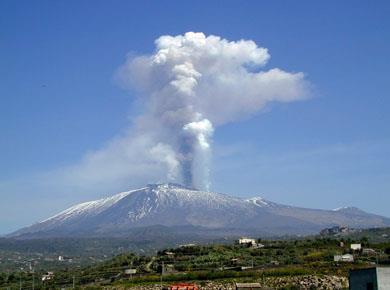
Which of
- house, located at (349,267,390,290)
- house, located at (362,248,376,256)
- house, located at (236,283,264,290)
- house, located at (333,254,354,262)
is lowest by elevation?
house, located at (236,283,264,290)

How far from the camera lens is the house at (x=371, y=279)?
103 feet

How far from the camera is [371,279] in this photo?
31.8 metres

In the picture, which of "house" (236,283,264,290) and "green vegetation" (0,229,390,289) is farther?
"green vegetation" (0,229,390,289)

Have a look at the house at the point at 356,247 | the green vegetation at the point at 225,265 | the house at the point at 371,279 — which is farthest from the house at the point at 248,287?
the house at the point at 356,247

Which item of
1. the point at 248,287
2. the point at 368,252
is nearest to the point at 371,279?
the point at 248,287

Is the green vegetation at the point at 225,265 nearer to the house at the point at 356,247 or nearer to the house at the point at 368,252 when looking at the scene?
the house at the point at 368,252

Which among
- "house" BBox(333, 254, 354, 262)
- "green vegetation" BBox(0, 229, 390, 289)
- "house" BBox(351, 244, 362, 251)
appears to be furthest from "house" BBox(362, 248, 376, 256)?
"house" BBox(333, 254, 354, 262)

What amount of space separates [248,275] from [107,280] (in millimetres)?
14332

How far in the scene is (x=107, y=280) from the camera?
62875mm


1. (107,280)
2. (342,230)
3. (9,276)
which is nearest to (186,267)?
(107,280)

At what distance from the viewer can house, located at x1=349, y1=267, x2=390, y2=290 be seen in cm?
3131

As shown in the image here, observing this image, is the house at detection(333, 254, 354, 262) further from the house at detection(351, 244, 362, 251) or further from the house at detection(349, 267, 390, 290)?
the house at detection(349, 267, 390, 290)

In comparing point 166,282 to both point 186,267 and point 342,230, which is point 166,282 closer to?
point 186,267

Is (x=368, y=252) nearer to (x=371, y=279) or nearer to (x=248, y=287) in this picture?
(x=248, y=287)
